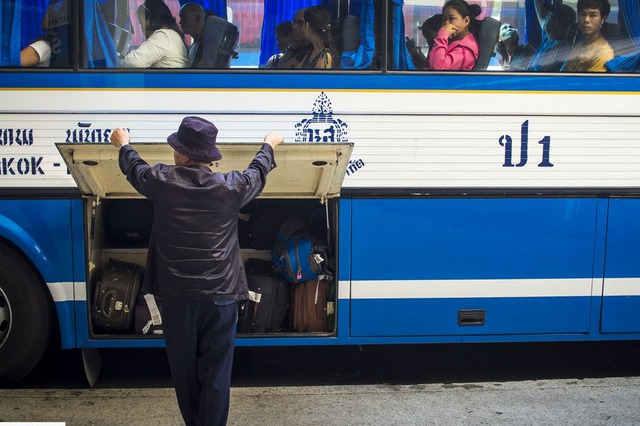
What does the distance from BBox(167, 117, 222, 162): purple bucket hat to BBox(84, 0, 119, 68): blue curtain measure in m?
1.55

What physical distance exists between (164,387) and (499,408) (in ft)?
7.88

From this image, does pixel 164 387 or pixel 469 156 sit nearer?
pixel 469 156

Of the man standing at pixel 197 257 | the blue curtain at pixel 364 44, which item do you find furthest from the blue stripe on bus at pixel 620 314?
the man standing at pixel 197 257

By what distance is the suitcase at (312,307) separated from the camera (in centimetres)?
495

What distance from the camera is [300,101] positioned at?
4.70 metres

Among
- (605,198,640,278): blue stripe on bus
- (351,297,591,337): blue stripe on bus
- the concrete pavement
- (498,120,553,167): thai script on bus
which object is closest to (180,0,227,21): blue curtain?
(498,120,553,167): thai script on bus

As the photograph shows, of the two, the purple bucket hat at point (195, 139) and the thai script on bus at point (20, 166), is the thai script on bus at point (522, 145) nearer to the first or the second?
the purple bucket hat at point (195, 139)

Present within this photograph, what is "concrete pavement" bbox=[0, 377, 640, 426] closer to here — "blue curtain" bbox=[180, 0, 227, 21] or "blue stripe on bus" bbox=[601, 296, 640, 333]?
"blue stripe on bus" bbox=[601, 296, 640, 333]

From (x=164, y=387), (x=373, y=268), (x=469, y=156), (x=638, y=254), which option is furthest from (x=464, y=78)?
(x=164, y=387)

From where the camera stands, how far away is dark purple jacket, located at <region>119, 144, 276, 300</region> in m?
3.36

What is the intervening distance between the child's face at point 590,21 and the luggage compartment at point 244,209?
2086mm

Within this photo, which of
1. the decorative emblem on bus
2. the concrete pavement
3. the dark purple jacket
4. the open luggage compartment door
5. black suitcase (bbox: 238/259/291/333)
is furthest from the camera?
black suitcase (bbox: 238/259/291/333)

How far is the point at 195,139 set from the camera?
133 inches

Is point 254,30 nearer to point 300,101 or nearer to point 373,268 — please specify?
point 300,101
